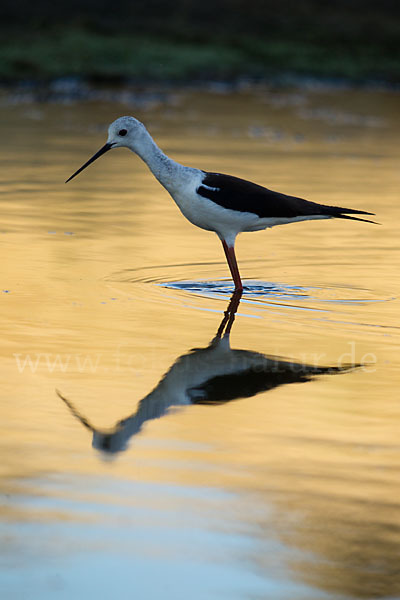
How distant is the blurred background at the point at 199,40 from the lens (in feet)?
102

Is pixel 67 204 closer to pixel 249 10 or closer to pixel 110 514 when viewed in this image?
pixel 110 514

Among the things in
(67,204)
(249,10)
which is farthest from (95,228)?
(249,10)

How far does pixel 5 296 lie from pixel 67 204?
430 cm

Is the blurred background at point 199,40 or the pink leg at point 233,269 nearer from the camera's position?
the pink leg at point 233,269

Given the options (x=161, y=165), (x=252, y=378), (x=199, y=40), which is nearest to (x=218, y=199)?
(x=161, y=165)

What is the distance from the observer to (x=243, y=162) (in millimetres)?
16000

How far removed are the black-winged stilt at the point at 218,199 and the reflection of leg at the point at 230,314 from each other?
134 mm

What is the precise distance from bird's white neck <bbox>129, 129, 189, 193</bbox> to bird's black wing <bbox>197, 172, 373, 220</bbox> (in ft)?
0.60

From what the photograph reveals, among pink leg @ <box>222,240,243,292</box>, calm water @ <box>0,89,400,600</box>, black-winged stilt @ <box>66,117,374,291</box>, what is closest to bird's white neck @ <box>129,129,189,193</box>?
black-winged stilt @ <box>66,117,374,291</box>

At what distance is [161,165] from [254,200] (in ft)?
2.26

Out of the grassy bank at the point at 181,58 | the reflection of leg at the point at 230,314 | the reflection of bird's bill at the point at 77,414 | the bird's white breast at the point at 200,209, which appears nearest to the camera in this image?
the reflection of bird's bill at the point at 77,414

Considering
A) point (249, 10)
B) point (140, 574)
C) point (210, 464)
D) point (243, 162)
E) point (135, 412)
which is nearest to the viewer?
point (140, 574)

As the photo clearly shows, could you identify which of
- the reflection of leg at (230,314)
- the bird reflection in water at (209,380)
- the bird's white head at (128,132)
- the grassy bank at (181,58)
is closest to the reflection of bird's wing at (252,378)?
the bird reflection in water at (209,380)

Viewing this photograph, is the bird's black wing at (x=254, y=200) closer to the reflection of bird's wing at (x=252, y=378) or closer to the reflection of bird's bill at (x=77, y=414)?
the reflection of bird's wing at (x=252, y=378)
